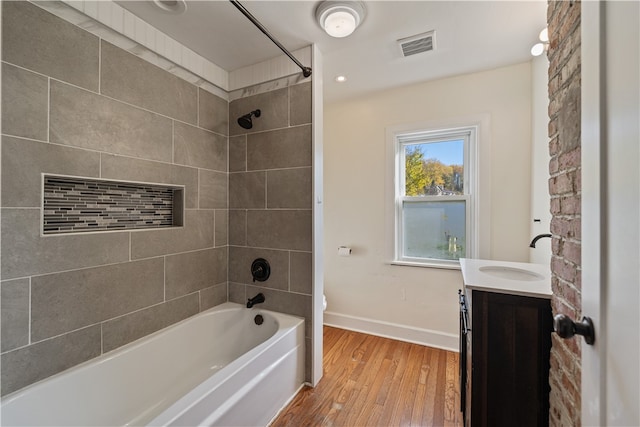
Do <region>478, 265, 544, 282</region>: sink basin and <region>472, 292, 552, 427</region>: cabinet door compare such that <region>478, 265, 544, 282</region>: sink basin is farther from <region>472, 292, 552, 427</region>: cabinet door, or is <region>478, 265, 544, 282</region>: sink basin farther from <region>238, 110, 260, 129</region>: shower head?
<region>238, 110, 260, 129</region>: shower head

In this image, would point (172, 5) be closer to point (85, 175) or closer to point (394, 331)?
point (85, 175)

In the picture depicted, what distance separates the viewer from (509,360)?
111cm

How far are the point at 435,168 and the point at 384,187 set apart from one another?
0.53 metres

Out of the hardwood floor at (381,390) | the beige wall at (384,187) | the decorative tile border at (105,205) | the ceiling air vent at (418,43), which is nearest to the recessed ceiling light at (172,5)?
the decorative tile border at (105,205)

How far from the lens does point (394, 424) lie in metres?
1.57

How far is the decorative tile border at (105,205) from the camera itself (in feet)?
4.33

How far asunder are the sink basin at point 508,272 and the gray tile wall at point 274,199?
120cm

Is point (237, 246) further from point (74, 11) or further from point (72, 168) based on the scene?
point (74, 11)

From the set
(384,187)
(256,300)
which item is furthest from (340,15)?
(256,300)

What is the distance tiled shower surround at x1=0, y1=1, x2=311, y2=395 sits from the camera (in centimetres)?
117

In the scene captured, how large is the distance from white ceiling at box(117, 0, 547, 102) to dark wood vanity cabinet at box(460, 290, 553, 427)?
5.40 feet

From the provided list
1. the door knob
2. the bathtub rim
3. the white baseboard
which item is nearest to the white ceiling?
the door knob

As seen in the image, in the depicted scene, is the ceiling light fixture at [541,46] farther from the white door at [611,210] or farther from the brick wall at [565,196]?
the white door at [611,210]

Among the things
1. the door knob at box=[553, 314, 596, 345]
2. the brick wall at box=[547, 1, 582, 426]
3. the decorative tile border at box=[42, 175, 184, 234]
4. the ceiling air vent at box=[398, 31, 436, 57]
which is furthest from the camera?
the ceiling air vent at box=[398, 31, 436, 57]
